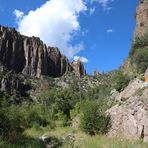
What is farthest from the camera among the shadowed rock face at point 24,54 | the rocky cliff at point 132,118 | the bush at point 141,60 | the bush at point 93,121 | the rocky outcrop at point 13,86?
the shadowed rock face at point 24,54

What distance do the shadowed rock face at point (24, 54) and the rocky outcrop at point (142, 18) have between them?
99.7 m

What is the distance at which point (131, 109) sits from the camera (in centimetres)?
2681

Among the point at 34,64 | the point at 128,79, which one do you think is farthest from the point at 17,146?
the point at 34,64

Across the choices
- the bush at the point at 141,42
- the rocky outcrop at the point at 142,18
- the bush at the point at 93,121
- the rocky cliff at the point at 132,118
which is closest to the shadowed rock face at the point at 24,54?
the rocky outcrop at the point at 142,18

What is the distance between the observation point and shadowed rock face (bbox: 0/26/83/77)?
6654 inches

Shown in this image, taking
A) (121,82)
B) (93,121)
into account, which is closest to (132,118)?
(93,121)

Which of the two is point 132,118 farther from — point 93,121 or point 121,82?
point 121,82

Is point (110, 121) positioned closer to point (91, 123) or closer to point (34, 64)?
point (91, 123)

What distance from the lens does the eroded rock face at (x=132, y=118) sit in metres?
24.5

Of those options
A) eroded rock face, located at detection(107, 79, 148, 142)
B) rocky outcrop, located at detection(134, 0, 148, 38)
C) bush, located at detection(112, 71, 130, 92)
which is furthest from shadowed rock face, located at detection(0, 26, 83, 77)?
eroded rock face, located at detection(107, 79, 148, 142)

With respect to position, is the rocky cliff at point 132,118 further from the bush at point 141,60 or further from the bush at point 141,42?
the bush at point 141,42

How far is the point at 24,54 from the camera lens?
184m

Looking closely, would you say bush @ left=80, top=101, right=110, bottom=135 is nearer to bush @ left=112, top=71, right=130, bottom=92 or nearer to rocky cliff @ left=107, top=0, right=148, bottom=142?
rocky cliff @ left=107, top=0, right=148, bottom=142

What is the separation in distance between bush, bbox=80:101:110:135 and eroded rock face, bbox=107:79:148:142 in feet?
2.86
